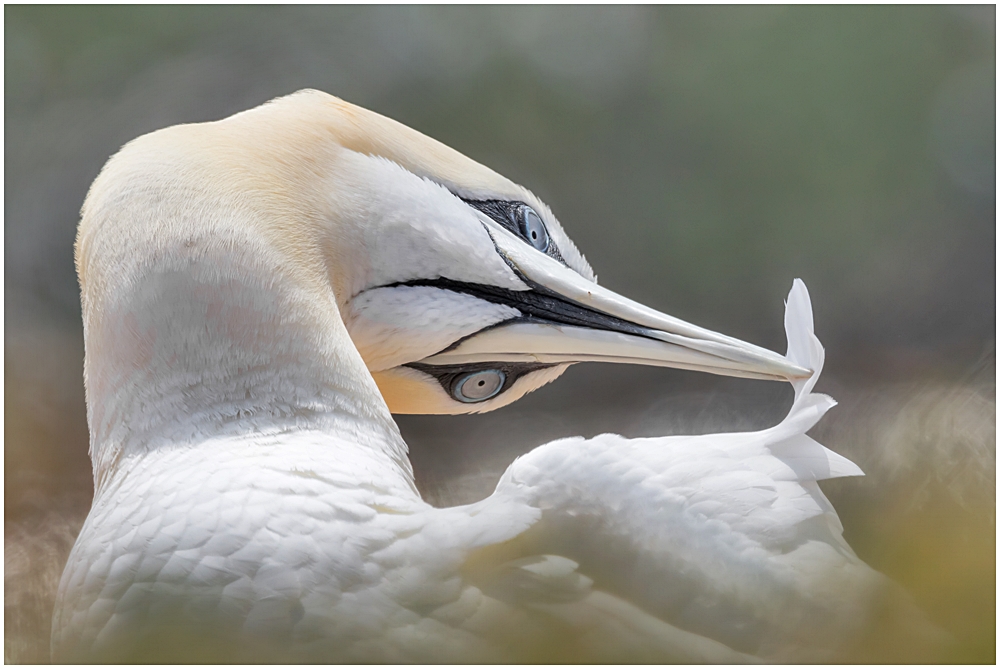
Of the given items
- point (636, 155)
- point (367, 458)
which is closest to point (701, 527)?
point (367, 458)

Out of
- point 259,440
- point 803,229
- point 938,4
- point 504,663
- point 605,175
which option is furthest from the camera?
point 605,175

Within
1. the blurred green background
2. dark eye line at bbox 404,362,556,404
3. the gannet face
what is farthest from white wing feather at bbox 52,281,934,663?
dark eye line at bbox 404,362,556,404

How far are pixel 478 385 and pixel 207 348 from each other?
51 centimetres

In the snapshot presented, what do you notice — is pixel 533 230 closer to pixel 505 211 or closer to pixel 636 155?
pixel 505 211

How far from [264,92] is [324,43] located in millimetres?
163

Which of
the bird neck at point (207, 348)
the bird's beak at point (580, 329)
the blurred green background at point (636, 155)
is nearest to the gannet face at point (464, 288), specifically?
the bird's beak at point (580, 329)

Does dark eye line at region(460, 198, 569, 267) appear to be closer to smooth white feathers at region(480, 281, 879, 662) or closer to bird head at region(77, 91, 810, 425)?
bird head at region(77, 91, 810, 425)

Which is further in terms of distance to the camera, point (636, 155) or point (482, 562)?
point (636, 155)

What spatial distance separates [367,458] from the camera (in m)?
1.01

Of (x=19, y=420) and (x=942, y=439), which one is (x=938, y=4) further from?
(x=19, y=420)

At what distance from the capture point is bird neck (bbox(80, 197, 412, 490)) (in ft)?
3.29

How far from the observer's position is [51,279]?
1.50m

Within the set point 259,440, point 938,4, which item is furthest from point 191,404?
point 938,4

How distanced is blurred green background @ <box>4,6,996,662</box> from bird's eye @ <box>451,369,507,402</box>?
1.59ft
